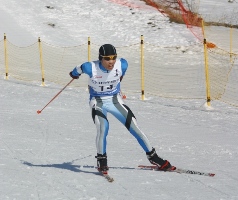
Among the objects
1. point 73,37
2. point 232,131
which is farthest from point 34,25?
point 232,131

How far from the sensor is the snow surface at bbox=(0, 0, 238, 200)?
6.21 meters

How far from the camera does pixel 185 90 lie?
1647 cm

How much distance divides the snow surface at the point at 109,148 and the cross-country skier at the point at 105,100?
36 centimetres

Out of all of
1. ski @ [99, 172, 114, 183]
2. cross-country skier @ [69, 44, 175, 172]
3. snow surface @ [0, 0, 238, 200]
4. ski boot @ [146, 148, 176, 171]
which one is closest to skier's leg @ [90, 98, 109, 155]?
cross-country skier @ [69, 44, 175, 172]

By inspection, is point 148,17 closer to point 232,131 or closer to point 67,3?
point 67,3

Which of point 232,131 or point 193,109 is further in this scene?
point 193,109

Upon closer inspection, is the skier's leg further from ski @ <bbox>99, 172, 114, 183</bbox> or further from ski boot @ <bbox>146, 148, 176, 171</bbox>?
ski boot @ <bbox>146, 148, 176, 171</bbox>

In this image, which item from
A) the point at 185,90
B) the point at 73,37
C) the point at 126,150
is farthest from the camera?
the point at 73,37

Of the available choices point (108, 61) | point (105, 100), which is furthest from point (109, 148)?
point (108, 61)

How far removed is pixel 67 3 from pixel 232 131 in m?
19.2

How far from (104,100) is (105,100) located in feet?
0.04

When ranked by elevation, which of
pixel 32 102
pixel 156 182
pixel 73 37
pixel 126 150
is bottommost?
pixel 73 37

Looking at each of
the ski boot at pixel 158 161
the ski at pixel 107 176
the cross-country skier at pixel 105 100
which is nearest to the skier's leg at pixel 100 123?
the cross-country skier at pixel 105 100

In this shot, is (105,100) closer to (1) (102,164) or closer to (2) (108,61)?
(2) (108,61)
